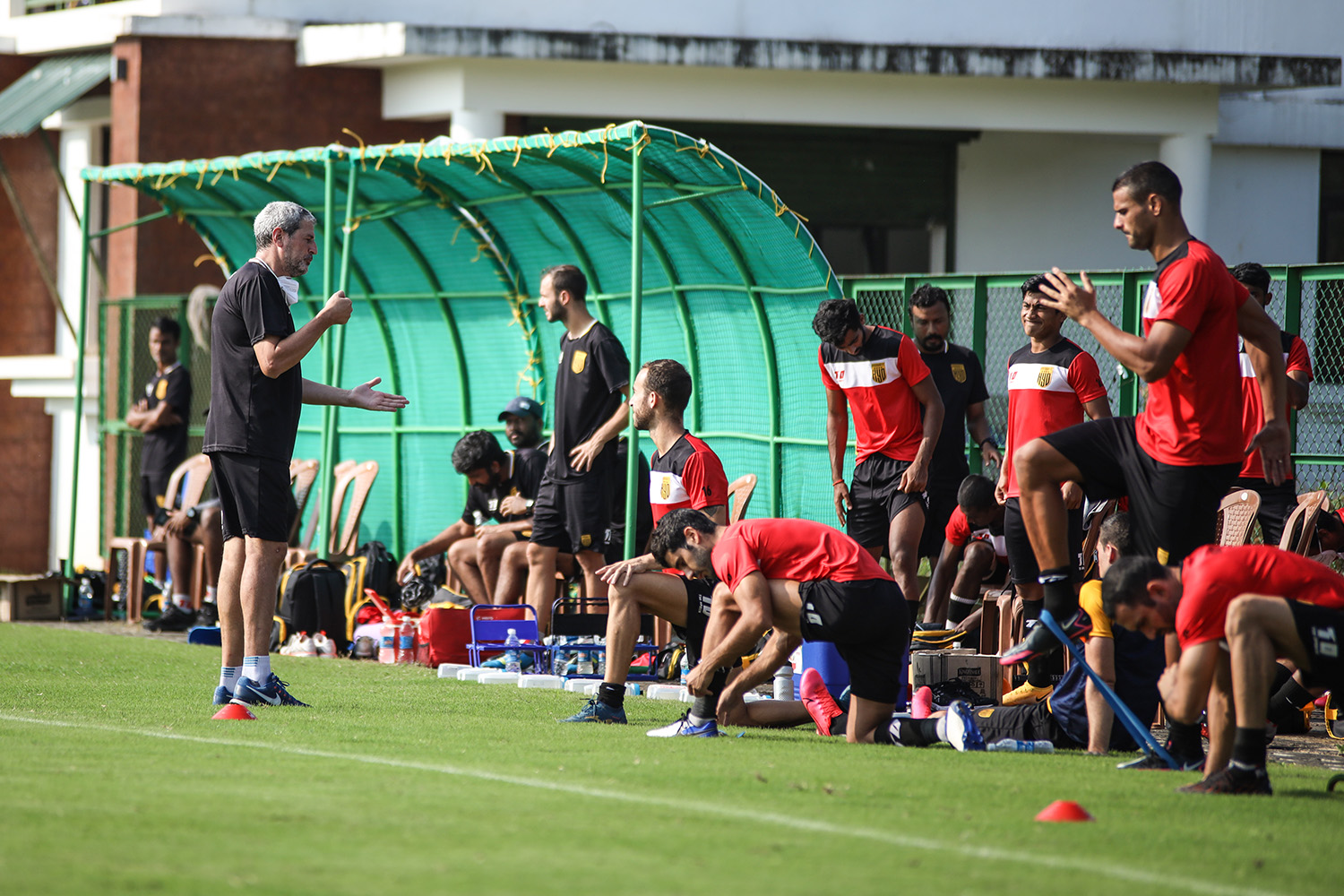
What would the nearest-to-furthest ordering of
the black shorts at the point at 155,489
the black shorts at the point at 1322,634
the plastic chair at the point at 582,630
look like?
1. the black shorts at the point at 1322,634
2. the plastic chair at the point at 582,630
3. the black shorts at the point at 155,489

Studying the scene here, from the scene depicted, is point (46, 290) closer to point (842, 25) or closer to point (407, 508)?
point (407, 508)

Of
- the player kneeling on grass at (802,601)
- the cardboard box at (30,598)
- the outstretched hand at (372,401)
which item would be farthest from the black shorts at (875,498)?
the cardboard box at (30,598)

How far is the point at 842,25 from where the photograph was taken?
1884 centimetres

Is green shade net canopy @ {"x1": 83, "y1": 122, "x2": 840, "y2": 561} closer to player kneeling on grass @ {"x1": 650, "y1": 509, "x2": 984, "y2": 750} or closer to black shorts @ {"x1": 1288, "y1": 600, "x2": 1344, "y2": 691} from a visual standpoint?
player kneeling on grass @ {"x1": 650, "y1": 509, "x2": 984, "y2": 750}

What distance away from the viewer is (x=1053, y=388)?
9141 mm

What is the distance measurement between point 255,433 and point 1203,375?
4.33 m

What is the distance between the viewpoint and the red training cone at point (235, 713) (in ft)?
26.0

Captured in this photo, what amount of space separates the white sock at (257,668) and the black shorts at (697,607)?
79.2 inches

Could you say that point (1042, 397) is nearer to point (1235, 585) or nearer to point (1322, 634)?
point (1235, 585)

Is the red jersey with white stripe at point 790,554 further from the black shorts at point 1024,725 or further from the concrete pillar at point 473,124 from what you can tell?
the concrete pillar at point 473,124

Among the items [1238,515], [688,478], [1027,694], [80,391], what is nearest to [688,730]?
[688,478]

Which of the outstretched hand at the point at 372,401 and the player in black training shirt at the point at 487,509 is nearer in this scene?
the outstretched hand at the point at 372,401

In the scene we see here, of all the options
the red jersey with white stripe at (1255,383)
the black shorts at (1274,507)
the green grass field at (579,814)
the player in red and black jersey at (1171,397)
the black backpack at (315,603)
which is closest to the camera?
the green grass field at (579,814)

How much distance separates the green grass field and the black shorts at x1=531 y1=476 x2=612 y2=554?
245cm
